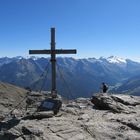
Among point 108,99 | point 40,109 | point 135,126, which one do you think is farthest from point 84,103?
point 135,126

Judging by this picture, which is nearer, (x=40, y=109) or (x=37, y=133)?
(x=37, y=133)

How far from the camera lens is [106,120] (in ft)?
75.4

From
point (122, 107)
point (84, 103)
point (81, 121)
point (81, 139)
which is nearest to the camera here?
point (81, 139)

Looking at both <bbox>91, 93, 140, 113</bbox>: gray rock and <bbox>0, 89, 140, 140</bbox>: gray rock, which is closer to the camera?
<bbox>0, 89, 140, 140</bbox>: gray rock

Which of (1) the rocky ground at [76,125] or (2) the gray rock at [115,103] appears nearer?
(1) the rocky ground at [76,125]

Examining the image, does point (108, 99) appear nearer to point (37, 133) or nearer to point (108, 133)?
point (108, 133)

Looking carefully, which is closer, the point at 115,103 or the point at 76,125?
the point at 76,125

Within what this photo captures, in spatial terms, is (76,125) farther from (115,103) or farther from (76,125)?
(115,103)

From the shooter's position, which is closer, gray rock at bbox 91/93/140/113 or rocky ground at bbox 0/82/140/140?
rocky ground at bbox 0/82/140/140

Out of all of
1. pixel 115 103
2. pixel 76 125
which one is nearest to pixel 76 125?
pixel 76 125

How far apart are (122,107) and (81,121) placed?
6.47 meters

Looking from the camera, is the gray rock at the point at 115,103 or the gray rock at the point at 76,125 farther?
the gray rock at the point at 115,103

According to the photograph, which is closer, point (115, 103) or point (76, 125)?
point (76, 125)

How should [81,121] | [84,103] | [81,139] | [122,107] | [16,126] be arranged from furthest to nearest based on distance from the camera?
[84,103], [122,107], [81,121], [16,126], [81,139]
